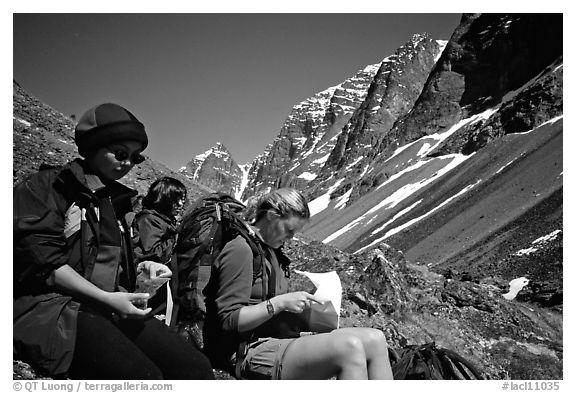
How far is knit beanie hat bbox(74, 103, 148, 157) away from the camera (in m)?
2.94

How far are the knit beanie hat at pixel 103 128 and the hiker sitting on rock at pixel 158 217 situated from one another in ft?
5.69

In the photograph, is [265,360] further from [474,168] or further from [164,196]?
[474,168]

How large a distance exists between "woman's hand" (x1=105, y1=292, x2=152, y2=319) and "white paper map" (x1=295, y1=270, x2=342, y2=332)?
122 cm

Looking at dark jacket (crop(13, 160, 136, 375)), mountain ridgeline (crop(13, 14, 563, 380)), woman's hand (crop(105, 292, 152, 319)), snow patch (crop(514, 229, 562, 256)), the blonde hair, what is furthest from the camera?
snow patch (crop(514, 229, 562, 256))

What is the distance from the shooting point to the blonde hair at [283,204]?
145 inches

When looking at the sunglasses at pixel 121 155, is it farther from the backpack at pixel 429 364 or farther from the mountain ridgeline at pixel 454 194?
the backpack at pixel 429 364

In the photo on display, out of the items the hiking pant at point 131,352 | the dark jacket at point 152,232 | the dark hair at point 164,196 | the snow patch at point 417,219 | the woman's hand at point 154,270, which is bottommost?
the hiking pant at point 131,352

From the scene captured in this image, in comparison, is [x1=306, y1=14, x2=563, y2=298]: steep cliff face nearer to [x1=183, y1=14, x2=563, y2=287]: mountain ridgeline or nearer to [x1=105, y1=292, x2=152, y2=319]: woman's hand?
[x1=183, y1=14, x2=563, y2=287]: mountain ridgeline

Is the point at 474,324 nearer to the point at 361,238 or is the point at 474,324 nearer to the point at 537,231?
the point at 537,231

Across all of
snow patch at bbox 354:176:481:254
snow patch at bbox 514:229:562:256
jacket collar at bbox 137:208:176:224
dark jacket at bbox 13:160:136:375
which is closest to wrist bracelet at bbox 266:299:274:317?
dark jacket at bbox 13:160:136:375

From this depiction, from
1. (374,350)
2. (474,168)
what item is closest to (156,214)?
(374,350)

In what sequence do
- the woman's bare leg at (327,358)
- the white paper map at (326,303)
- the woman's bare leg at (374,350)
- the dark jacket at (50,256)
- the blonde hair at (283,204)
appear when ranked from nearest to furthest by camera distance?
the dark jacket at (50,256) < the woman's bare leg at (327,358) < the woman's bare leg at (374,350) < the white paper map at (326,303) < the blonde hair at (283,204)

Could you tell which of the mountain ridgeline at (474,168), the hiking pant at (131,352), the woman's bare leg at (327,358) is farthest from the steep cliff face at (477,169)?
the hiking pant at (131,352)

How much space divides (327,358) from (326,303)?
1.61 ft
